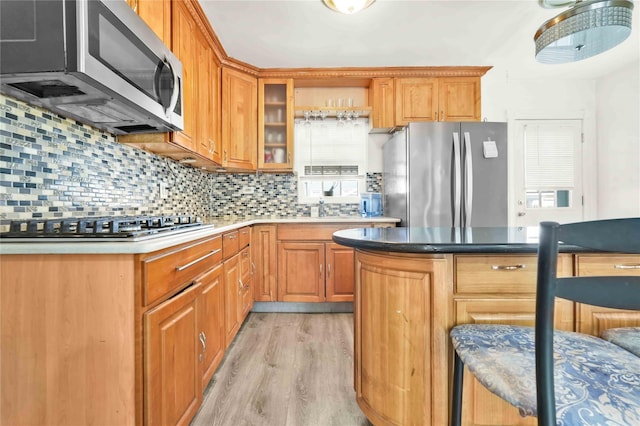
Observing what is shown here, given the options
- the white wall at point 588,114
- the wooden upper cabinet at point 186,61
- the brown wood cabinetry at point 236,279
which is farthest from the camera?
the white wall at point 588,114

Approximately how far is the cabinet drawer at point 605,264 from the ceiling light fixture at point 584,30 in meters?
1.00

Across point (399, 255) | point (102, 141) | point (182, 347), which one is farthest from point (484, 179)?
point (102, 141)

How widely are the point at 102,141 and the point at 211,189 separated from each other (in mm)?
1742

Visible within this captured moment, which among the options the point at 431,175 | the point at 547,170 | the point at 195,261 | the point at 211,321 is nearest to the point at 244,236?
the point at 211,321

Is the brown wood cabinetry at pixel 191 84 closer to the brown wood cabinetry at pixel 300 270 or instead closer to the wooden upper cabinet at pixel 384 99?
the brown wood cabinetry at pixel 300 270

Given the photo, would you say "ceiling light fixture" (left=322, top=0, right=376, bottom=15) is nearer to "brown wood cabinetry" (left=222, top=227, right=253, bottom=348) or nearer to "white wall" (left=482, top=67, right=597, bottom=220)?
"brown wood cabinetry" (left=222, top=227, right=253, bottom=348)

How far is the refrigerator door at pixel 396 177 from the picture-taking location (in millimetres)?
2828

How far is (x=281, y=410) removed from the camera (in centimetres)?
152

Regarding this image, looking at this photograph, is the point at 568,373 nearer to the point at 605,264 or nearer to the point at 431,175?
the point at 605,264

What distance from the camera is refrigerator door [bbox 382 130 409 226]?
9.28 ft

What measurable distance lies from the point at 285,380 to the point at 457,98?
3160 mm

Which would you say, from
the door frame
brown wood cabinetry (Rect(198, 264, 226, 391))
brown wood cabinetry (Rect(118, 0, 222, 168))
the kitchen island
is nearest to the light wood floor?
brown wood cabinetry (Rect(198, 264, 226, 391))

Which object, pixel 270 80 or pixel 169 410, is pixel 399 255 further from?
pixel 270 80

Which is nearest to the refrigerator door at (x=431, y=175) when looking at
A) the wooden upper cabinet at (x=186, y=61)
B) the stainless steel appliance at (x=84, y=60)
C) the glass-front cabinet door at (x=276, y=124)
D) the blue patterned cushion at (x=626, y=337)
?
the glass-front cabinet door at (x=276, y=124)
